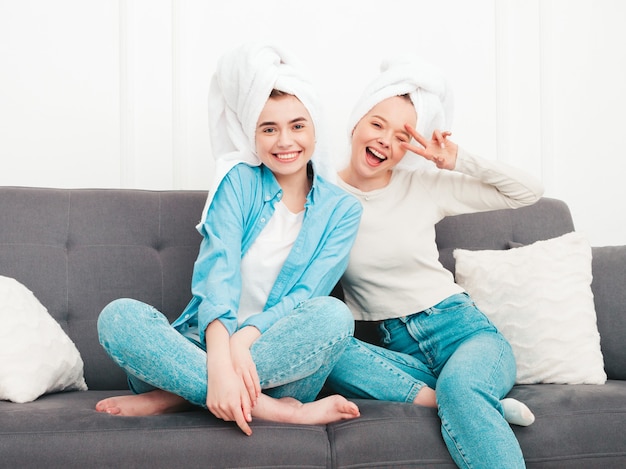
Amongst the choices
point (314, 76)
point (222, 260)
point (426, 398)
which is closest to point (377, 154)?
point (222, 260)

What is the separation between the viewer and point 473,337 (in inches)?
70.6

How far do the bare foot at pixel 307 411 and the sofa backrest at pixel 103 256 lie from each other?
616 mm

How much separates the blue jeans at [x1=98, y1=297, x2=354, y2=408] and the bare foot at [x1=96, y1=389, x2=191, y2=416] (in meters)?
0.04

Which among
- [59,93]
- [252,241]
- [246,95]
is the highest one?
[59,93]

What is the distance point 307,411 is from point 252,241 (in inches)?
18.0

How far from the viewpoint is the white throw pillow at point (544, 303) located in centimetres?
186

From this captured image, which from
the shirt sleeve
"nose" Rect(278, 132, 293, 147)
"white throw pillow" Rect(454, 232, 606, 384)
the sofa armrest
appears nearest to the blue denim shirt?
the shirt sleeve

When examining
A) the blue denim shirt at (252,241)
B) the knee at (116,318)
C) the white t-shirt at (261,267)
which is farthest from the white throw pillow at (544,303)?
the knee at (116,318)

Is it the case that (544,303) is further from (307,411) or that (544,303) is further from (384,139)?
(307,411)

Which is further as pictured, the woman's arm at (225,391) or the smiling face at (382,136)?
the smiling face at (382,136)

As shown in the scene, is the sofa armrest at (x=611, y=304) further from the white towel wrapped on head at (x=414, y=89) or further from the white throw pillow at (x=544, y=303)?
the white towel wrapped on head at (x=414, y=89)

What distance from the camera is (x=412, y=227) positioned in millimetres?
1938

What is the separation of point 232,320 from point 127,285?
0.55 metres

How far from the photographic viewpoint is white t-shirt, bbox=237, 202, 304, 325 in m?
1.74
